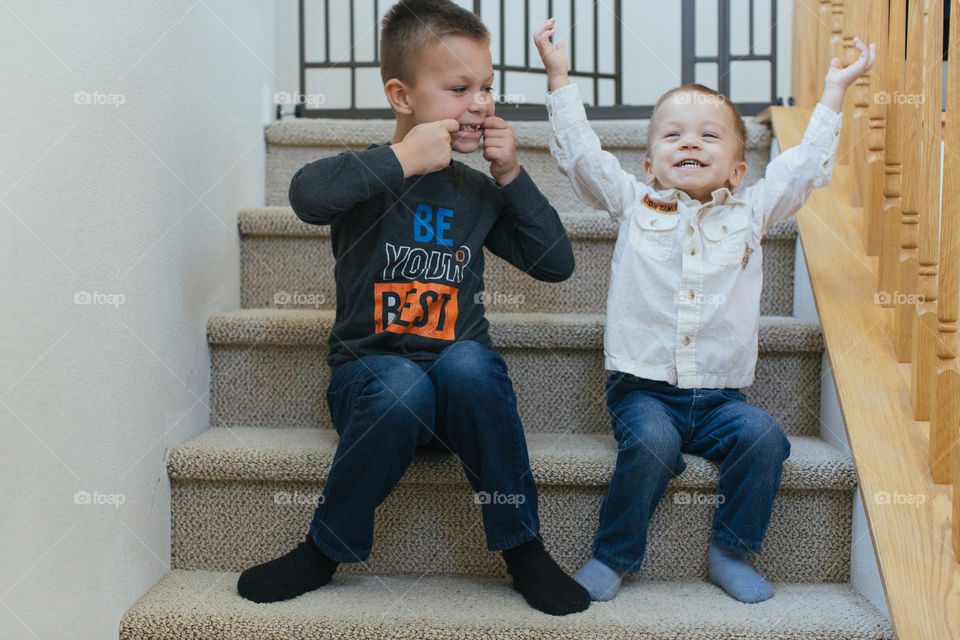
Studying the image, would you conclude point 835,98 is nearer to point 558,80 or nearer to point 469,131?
point 558,80

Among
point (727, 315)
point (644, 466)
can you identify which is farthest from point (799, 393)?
point (644, 466)

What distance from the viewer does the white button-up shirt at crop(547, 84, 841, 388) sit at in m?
1.14

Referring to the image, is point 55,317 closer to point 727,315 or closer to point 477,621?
point 477,621

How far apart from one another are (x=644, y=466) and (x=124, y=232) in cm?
70

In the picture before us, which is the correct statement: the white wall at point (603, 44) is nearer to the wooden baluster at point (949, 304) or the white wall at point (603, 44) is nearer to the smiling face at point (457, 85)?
the smiling face at point (457, 85)

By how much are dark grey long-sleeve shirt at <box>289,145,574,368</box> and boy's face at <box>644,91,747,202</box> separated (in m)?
0.18

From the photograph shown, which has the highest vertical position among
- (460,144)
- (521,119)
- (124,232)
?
(521,119)

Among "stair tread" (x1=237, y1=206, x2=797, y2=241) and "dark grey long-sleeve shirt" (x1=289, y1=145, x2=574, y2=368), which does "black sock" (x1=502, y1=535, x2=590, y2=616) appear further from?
"stair tread" (x1=237, y1=206, x2=797, y2=241)

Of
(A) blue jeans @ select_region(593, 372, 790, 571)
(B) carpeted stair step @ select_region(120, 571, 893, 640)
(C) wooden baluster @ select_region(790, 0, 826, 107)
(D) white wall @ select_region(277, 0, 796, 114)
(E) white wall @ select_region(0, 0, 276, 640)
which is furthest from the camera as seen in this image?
(D) white wall @ select_region(277, 0, 796, 114)

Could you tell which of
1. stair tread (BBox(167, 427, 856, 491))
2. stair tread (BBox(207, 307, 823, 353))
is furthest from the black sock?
stair tread (BBox(207, 307, 823, 353))

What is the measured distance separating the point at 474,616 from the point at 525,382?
0.41 meters

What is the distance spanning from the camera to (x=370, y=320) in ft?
3.67

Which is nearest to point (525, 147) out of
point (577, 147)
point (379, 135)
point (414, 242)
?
point (379, 135)

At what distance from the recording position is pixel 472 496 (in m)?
1.08
